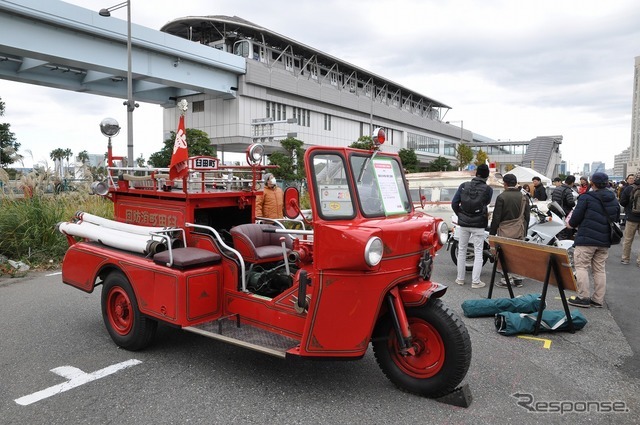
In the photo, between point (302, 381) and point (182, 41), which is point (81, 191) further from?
point (182, 41)

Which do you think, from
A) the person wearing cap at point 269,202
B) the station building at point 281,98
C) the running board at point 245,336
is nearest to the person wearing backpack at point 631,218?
the person wearing cap at point 269,202

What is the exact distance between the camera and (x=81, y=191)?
1188cm

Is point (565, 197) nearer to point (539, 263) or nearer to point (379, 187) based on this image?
point (539, 263)

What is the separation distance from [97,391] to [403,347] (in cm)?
254

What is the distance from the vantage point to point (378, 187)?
4.07 metres

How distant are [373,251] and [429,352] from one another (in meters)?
1.07

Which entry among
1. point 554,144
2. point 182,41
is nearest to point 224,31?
point 182,41

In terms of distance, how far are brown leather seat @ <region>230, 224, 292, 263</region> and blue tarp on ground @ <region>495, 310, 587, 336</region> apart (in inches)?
104

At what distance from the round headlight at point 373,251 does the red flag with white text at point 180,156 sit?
7.02 ft

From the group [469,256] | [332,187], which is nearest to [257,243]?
[332,187]

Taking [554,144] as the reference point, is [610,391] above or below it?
below

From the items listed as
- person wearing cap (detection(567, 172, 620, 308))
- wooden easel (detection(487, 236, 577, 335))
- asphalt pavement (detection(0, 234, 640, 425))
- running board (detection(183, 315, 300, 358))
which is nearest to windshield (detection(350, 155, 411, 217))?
running board (detection(183, 315, 300, 358))

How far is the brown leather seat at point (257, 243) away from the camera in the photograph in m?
4.66

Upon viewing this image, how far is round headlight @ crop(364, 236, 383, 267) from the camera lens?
330 cm
